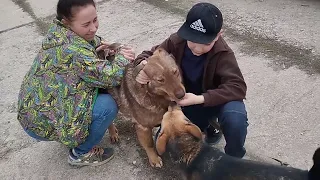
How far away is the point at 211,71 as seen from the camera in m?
2.85

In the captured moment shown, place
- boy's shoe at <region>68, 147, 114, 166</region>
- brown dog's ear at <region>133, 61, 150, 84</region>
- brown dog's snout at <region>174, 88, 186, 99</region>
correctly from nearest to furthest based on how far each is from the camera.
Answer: brown dog's snout at <region>174, 88, 186, 99</region>, brown dog's ear at <region>133, 61, 150, 84</region>, boy's shoe at <region>68, 147, 114, 166</region>

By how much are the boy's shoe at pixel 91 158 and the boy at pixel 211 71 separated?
0.95 meters

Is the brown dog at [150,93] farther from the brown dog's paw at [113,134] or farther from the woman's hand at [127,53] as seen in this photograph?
the brown dog's paw at [113,134]

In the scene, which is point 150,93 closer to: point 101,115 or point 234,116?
point 101,115

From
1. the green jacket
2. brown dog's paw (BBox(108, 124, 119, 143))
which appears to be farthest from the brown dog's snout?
brown dog's paw (BBox(108, 124, 119, 143))

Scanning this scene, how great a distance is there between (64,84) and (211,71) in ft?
3.66

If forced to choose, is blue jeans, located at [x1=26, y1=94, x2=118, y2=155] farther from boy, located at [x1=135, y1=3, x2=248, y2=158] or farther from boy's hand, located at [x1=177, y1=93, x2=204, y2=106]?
boy's hand, located at [x1=177, y1=93, x2=204, y2=106]

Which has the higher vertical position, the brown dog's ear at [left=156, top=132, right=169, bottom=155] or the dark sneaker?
the brown dog's ear at [left=156, top=132, right=169, bottom=155]

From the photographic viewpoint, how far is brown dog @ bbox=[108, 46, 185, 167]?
2.59 metres

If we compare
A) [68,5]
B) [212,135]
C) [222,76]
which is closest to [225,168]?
[222,76]

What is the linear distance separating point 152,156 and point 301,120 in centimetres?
143

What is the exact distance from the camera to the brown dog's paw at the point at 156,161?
3226mm

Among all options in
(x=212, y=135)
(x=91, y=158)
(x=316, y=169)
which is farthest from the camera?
(x=212, y=135)

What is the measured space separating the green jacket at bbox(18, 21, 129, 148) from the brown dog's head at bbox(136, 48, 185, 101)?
14.1 inches
